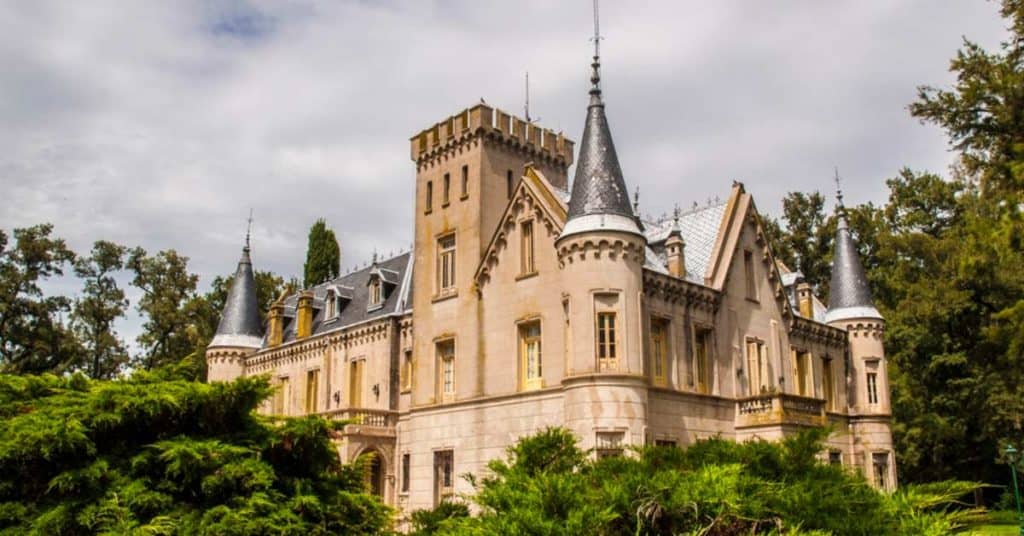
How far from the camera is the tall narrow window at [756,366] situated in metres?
28.5

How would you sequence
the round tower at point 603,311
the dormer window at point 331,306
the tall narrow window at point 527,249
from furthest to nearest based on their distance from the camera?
the dormer window at point 331,306
the tall narrow window at point 527,249
the round tower at point 603,311

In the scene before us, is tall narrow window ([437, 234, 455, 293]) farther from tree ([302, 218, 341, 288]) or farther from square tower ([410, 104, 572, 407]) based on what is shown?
tree ([302, 218, 341, 288])

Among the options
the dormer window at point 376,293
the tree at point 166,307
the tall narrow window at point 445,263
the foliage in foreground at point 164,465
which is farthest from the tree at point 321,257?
the foliage in foreground at point 164,465

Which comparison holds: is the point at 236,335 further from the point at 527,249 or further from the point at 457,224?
the point at 527,249

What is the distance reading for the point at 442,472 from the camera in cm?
2781

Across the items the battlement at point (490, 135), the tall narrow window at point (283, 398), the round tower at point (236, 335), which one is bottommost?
the tall narrow window at point (283, 398)

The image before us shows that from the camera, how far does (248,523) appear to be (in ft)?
32.5

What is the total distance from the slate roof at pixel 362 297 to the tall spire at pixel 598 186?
10.3m

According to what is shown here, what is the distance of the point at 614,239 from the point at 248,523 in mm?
15335

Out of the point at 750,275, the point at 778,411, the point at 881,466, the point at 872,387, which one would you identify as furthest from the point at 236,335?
the point at 881,466

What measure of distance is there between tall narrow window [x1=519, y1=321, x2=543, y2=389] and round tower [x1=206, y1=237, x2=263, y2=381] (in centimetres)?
1839

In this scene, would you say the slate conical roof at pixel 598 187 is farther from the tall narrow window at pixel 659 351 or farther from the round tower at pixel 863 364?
the round tower at pixel 863 364

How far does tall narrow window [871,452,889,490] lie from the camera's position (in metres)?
32.9

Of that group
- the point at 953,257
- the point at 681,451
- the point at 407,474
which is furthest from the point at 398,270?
the point at 681,451
